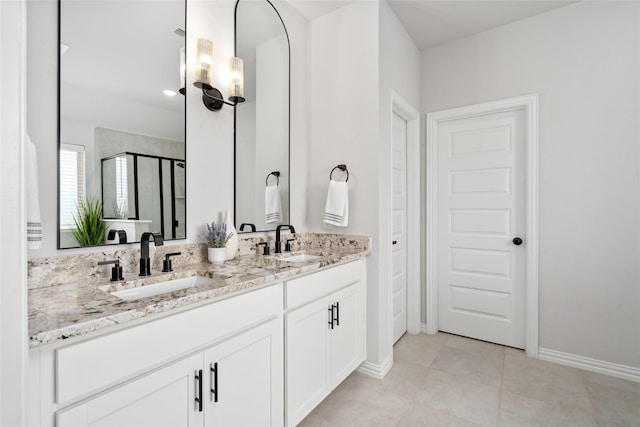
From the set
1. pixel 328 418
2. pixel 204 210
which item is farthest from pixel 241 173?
pixel 328 418

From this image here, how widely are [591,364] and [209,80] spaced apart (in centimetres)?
327

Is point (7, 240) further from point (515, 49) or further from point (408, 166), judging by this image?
point (515, 49)

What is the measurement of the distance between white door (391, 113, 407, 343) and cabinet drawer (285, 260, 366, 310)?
30.2 inches

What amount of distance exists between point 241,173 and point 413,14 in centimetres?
193

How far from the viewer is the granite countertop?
81cm

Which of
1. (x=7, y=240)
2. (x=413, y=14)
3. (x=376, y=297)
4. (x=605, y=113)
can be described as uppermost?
(x=413, y=14)

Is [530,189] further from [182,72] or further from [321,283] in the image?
[182,72]

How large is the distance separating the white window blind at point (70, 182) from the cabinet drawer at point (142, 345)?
0.67m

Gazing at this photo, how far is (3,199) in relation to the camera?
600mm

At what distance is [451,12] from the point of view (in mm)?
2523

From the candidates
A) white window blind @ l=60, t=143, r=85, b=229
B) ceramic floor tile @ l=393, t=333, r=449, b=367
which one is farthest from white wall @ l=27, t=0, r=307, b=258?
ceramic floor tile @ l=393, t=333, r=449, b=367

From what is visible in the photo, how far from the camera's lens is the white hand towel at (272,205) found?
223 cm

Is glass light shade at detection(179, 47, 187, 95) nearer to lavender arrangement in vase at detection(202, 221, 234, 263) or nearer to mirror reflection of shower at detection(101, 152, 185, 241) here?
mirror reflection of shower at detection(101, 152, 185, 241)

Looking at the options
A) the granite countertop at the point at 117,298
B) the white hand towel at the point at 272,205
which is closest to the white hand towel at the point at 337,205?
→ the white hand towel at the point at 272,205
